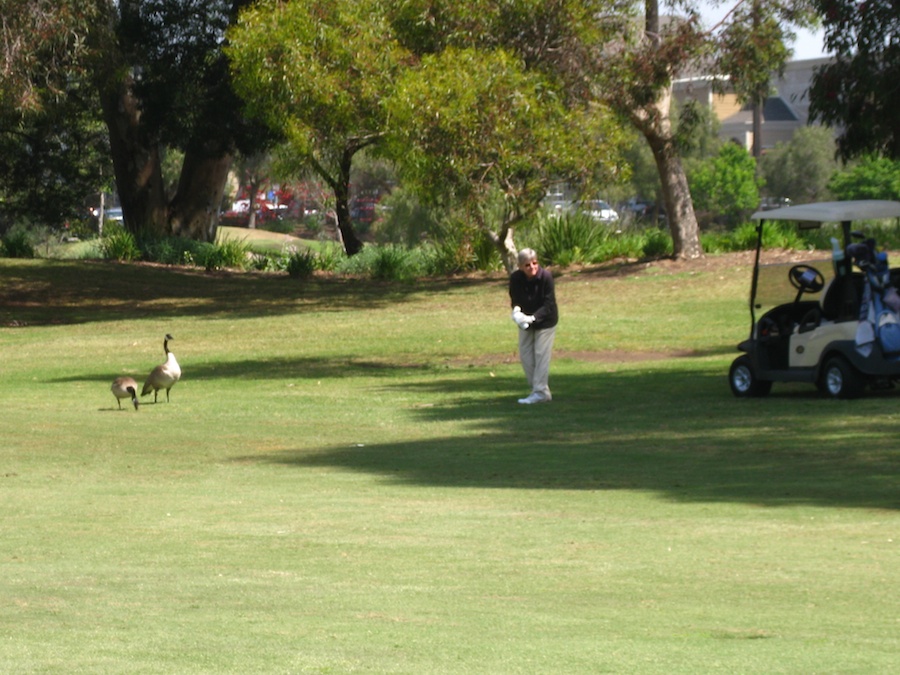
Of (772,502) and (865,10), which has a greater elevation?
(865,10)

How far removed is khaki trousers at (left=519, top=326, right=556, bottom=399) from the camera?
17.0 metres

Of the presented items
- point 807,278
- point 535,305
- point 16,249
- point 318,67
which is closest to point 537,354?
point 535,305

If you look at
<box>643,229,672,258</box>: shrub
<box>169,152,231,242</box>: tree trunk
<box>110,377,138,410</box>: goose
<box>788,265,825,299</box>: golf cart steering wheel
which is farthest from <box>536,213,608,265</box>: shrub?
<box>110,377,138,410</box>: goose

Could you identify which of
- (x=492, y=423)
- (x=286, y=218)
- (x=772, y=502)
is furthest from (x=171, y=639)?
(x=286, y=218)

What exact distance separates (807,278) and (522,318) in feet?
10.3

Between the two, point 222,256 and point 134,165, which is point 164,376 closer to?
point 222,256

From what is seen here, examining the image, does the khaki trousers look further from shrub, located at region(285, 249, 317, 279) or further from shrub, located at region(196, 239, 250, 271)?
shrub, located at region(196, 239, 250, 271)

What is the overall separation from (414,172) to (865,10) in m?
7.23

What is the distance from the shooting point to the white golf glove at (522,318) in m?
16.6

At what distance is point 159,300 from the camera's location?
36.2 meters

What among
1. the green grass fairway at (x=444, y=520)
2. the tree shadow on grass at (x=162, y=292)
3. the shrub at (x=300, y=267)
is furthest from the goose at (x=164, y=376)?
the shrub at (x=300, y=267)

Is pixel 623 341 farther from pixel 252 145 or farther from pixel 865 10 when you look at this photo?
pixel 252 145

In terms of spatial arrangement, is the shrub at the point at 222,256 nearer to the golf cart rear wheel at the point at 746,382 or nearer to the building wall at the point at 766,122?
the golf cart rear wheel at the point at 746,382

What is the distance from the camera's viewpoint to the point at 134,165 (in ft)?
143
